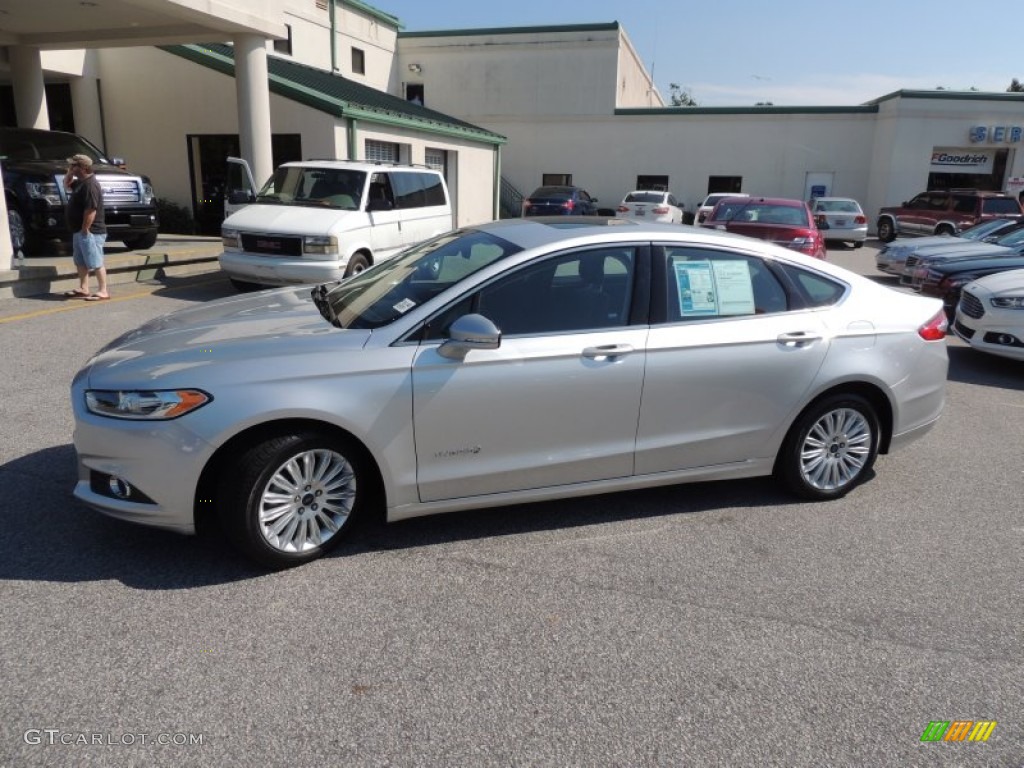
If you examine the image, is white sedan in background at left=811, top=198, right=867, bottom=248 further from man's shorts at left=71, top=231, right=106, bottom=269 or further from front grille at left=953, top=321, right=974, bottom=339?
man's shorts at left=71, top=231, right=106, bottom=269

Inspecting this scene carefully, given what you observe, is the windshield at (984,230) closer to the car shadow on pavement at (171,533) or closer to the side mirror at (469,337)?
the car shadow on pavement at (171,533)

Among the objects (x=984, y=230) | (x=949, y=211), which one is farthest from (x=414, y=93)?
(x=984, y=230)

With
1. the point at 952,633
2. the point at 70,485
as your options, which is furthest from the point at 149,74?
the point at 952,633

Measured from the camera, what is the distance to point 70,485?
443cm

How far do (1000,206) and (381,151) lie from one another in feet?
59.8

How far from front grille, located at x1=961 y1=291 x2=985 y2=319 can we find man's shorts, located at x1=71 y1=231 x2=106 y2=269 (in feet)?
34.4

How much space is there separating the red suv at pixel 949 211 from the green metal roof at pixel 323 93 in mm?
15120

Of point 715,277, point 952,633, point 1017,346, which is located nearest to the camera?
point 952,633

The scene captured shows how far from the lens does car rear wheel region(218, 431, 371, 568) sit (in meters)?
3.46

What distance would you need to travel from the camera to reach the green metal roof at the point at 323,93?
1591 centimetres

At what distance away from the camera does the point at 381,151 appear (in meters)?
18.6

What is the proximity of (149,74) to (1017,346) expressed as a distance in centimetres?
1767

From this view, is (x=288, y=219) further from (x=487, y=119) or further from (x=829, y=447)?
(x=487, y=119)

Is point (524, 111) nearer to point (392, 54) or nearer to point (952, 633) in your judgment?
point (392, 54)
